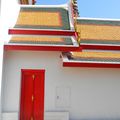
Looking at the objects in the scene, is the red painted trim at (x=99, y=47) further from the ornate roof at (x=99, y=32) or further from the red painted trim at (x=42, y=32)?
the red painted trim at (x=42, y=32)

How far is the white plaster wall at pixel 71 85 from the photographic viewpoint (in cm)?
1161

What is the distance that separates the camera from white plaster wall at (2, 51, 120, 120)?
11609 millimetres

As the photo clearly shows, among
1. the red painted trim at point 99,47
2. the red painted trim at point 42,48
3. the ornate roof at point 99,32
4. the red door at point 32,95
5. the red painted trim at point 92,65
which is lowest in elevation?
the red door at point 32,95

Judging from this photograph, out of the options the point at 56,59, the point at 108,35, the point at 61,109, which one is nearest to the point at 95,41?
the point at 108,35

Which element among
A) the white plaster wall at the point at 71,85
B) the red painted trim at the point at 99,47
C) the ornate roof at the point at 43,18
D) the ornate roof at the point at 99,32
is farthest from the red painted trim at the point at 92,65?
the ornate roof at the point at 43,18

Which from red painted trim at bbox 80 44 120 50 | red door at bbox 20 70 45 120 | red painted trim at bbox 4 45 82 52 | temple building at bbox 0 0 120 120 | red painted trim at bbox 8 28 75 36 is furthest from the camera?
red painted trim at bbox 80 44 120 50

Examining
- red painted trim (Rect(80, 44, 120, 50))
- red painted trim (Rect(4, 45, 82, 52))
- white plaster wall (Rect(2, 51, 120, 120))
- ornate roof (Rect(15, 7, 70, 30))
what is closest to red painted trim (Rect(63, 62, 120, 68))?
red painted trim (Rect(4, 45, 82, 52))

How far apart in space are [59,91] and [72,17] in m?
3.15

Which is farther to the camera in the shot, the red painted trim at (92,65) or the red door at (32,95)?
the red door at (32,95)

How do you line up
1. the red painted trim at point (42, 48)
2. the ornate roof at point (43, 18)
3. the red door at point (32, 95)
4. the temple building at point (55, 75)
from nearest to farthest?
the red painted trim at point (42, 48) → the temple building at point (55, 75) → the red door at point (32, 95) → the ornate roof at point (43, 18)

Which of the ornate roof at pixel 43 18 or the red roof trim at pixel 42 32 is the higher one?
the ornate roof at pixel 43 18

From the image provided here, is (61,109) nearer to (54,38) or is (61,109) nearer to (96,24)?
(54,38)

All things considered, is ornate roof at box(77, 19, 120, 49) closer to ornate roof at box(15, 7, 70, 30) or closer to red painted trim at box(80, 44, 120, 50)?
red painted trim at box(80, 44, 120, 50)

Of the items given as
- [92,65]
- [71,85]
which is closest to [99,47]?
[92,65]
